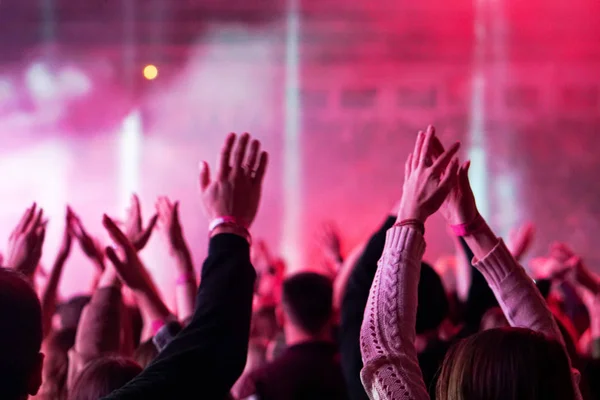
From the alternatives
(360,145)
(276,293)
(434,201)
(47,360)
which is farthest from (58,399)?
(360,145)

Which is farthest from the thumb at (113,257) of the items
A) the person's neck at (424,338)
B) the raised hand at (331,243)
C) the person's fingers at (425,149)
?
the raised hand at (331,243)

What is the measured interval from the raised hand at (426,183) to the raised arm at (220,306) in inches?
9.5

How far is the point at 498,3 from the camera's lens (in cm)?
752

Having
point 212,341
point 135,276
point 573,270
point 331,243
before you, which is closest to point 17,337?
point 212,341

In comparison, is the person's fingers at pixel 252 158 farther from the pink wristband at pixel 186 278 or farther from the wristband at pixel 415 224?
the pink wristband at pixel 186 278

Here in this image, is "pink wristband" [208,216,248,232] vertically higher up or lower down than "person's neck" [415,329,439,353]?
higher up

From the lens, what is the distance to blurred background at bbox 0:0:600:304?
23.4 ft

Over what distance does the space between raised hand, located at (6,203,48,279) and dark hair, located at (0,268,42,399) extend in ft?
2.10

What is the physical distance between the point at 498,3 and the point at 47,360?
6532mm

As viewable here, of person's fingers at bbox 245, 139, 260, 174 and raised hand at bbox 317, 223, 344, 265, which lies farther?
raised hand at bbox 317, 223, 344, 265

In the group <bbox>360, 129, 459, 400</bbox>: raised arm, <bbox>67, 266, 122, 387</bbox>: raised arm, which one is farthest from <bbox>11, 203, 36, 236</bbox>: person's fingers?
<bbox>360, 129, 459, 400</bbox>: raised arm

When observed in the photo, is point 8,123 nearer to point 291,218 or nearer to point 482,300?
point 291,218

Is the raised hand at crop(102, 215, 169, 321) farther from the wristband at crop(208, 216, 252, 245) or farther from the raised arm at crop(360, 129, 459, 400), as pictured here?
the raised arm at crop(360, 129, 459, 400)

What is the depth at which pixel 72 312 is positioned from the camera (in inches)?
90.4
